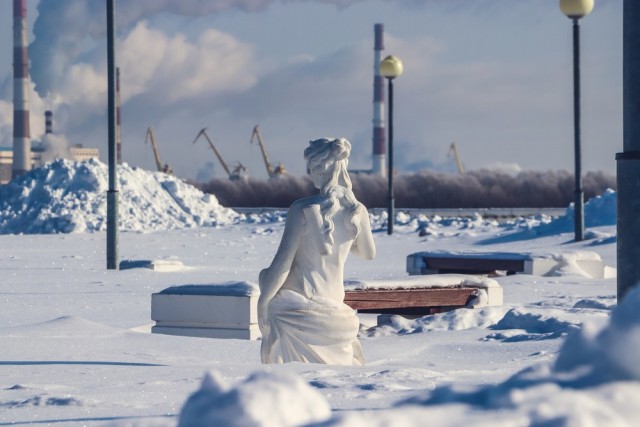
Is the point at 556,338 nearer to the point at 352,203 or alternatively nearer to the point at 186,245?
the point at 352,203

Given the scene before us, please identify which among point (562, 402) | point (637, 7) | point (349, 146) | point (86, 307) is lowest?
point (86, 307)

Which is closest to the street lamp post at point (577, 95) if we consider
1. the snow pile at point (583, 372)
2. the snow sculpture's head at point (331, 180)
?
the snow sculpture's head at point (331, 180)

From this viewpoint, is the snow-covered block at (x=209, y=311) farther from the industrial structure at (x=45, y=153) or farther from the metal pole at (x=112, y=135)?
the industrial structure at (x=45, y=153)

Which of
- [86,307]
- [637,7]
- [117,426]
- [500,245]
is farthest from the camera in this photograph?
[500,245]

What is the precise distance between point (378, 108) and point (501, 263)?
221 ft

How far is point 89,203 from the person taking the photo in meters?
37.0

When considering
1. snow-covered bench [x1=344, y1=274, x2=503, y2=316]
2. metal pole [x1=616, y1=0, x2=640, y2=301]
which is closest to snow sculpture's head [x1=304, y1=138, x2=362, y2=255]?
metal pole [x1=616, y1=0, x2=640, y2=301]

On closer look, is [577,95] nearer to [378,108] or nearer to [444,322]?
[444,322]

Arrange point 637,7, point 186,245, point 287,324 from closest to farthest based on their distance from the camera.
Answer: point 637,7
point 287,324
point 186,245

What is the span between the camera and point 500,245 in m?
25.6

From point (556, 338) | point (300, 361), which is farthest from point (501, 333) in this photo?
point (300, 361)

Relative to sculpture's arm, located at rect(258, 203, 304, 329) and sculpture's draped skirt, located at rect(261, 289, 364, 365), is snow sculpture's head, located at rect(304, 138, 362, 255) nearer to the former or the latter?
sculpture's arm, located at rect(258, 203, 304, 329)

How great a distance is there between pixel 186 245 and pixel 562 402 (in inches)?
1028

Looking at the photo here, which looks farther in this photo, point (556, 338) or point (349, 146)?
point (556, 338)
